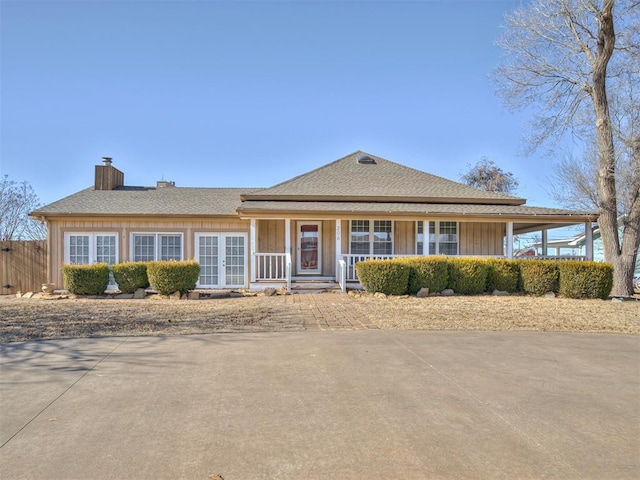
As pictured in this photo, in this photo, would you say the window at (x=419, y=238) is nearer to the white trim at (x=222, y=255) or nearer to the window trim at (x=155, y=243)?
the white trim at (x=222, y=255)

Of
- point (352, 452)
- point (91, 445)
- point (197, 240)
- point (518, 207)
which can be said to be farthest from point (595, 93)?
point (91, 445)

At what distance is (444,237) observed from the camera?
1656 cm

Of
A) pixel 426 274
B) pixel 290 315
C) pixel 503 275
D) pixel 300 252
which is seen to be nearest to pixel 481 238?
pixel 503 275

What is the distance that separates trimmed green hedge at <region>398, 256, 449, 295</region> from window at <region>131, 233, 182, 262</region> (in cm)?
825

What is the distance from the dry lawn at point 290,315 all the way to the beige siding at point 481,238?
166 inches

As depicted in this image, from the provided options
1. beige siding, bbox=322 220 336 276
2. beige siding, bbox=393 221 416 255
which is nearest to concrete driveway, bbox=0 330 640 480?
beige siding, bbox=322 220 336 276

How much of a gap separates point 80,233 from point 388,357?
13753 millimetres

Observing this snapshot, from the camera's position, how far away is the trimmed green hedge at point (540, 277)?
43.3 feet

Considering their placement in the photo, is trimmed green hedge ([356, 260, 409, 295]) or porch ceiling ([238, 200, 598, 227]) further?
porch ceiling ([238, 200, 598, 227])

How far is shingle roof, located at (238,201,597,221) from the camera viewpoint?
46.9ft

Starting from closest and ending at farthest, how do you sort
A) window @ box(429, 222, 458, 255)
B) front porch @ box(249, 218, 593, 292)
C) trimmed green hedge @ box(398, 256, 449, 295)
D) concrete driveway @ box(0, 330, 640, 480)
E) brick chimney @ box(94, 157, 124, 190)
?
1. concrete driveway @ box(0, 330, 640, 480)
2. trimmed green hedge @ box(398, 256, 449, 295)
3. front porch @ box(249, 218, 593, 292)
4. window @ box(429, 222, 458, 255)
5. brick chimney @ box(94, 157, 124, 190)

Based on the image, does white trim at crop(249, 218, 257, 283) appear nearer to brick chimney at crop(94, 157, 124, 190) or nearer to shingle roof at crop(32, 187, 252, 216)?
shingle roof at crop(32, 187, 252, 216)

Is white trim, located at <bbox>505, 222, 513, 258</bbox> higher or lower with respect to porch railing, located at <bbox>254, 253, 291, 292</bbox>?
higher

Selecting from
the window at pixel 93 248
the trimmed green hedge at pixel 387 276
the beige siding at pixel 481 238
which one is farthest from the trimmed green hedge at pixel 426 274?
the window at pixel 93 248
